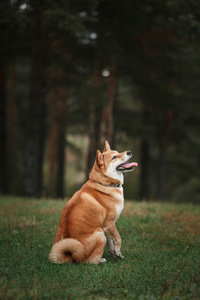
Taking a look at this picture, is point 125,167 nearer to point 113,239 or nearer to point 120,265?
point 113,239

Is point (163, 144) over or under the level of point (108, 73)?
under

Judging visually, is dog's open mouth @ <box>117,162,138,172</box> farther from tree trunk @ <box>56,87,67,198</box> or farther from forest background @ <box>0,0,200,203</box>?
tree trunk @ <box>56,87,67,198</box>

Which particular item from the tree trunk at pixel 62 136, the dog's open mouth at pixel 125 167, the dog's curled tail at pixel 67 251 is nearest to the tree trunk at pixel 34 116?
the tree trunk at pixel 62 136

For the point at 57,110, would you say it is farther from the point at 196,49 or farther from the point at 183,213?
the point at 183,213

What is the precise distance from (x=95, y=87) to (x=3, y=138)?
218 inches

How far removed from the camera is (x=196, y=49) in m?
14.3

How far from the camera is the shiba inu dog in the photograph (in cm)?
471

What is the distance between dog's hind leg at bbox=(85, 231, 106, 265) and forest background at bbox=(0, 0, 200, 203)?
6995 millimetres

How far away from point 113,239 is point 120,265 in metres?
0.39

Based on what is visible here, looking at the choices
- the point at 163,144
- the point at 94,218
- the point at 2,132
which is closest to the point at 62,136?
the point at 2,132

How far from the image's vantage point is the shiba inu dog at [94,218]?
4711 millimetres

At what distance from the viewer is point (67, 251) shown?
4.72 meters

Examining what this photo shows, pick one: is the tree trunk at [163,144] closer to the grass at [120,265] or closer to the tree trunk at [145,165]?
the tree trunk at [145,165]

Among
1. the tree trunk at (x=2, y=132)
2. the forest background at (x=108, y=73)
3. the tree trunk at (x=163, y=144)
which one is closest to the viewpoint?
the forest background at (x=108, y=73)
